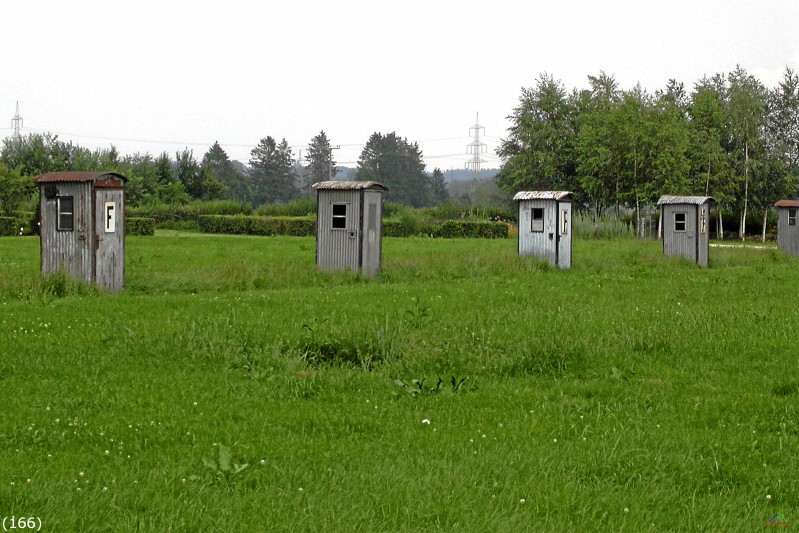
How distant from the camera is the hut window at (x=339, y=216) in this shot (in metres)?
23.4

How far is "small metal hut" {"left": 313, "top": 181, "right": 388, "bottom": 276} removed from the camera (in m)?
23.0

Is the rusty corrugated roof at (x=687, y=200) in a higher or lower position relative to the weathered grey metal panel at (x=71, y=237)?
higher

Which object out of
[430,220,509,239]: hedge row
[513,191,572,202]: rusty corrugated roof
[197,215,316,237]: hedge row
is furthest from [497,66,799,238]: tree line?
[513,191,572,202]: rusty corrugated roof

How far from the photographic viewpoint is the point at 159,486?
6.06 m

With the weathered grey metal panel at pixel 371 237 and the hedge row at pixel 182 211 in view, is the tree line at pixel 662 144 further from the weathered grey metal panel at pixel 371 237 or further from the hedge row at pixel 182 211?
the weathered grey metal panel at pixel 371 237

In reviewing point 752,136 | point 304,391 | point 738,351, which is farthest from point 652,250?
point 752,136

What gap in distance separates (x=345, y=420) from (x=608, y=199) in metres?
56.1

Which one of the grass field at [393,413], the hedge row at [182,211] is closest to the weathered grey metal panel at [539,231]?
the grass field at [393,413]

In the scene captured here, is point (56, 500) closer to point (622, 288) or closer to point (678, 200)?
point (622, 288)

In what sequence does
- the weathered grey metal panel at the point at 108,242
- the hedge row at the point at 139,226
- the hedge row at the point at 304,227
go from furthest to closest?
the hedge row at the point at 304,227
the hedge row at the point at 139,226
the weathered grey metal panel at the point at 108,242

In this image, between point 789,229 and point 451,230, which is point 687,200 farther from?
point 451,230

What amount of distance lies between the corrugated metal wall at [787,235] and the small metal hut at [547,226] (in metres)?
14.4

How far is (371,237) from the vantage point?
2325 cm

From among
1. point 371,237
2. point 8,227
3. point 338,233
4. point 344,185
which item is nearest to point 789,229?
point 371,237
